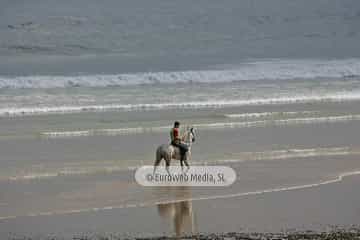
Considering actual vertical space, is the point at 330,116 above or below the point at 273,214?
above

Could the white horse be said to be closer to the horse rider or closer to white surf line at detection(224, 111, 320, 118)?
the horse rider

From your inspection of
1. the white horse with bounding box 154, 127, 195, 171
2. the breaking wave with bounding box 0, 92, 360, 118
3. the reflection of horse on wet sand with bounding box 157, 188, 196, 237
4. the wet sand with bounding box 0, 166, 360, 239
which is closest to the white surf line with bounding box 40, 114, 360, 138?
the breaking wave with bounding box 0, 92, 360, 118

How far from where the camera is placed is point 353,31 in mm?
51469

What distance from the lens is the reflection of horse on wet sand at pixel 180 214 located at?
10517 millimetres

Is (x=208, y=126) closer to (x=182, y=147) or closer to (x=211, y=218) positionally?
(x=182, y=147)

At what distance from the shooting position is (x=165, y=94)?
26.4 m

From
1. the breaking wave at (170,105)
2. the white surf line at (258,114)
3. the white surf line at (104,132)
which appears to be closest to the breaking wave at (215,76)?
the breaking wave at (170,105)

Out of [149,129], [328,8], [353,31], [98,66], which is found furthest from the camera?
[328,8]

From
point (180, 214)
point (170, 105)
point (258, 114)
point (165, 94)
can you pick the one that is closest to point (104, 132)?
point (258, 114)

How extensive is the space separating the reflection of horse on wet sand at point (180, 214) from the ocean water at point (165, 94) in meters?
0.27

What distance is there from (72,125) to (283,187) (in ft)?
24.6

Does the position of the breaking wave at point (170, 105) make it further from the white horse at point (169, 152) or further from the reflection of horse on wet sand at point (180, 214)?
the reflection of horse on wet sand at point (180, 214)

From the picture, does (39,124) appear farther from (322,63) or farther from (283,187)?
(322,63)

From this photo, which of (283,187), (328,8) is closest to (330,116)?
(283,187)
